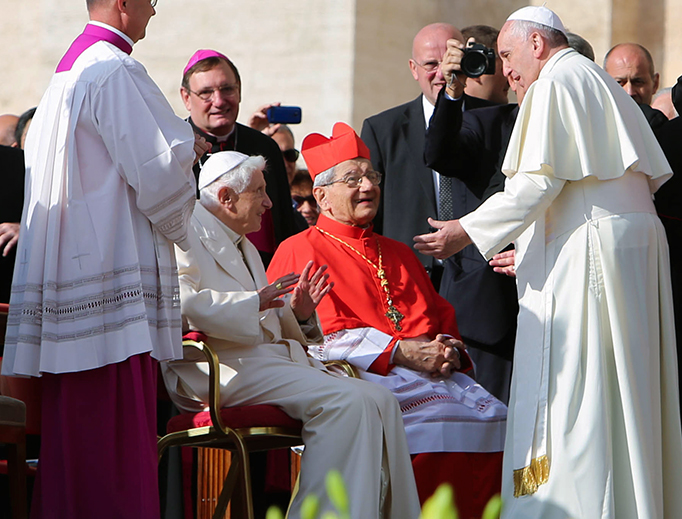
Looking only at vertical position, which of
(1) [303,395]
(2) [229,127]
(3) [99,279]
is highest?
(2) [229,127]

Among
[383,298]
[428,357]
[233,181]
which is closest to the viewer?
[233,181]

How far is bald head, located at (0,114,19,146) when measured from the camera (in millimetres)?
6207

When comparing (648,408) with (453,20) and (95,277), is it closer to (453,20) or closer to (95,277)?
(95,277)

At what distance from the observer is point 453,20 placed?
10.1m

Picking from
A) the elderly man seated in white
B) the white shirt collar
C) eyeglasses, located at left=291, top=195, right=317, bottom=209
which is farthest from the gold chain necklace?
eyeglasses, located at left=291, top=195, right=317, bottom=209

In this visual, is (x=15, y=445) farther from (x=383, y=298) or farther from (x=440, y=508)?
(x=440, y=508)

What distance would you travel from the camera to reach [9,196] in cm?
482

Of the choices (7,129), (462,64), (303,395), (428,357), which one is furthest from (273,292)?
(7,129)

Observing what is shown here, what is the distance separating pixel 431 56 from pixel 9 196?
2.51 m

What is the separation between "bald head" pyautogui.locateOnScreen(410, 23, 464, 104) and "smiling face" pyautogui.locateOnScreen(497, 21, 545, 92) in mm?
1410

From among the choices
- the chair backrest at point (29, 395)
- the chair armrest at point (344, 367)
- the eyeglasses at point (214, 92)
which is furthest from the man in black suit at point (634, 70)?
the chair backrest at point (29, 395)

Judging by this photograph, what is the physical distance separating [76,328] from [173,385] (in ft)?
2.47

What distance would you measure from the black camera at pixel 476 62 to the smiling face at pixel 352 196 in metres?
0.68

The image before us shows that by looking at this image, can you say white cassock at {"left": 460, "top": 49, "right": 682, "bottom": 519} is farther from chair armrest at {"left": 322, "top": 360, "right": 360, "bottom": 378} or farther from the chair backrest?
the chair backrest
